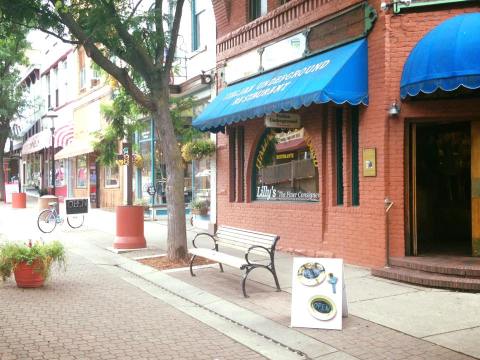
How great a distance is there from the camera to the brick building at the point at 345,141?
902cm

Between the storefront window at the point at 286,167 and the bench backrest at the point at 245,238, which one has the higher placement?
the storefront window at the point at 286,167

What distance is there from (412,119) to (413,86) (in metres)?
0.83

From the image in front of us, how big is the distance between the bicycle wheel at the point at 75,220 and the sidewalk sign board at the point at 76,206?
287 mm

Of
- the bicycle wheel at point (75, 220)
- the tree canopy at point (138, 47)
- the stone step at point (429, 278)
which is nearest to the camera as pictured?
the stone step at point (429, 278)

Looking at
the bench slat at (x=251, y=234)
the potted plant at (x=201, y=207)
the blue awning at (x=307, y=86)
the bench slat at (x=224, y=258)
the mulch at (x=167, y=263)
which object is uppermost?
the blue awning at (x=307, y=86)

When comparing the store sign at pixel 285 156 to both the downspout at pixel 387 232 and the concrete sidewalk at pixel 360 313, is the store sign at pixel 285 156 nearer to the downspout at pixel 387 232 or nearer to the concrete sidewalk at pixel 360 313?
the concrete sidewalk at pixel 360 313

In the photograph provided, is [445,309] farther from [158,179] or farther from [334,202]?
[158,179]

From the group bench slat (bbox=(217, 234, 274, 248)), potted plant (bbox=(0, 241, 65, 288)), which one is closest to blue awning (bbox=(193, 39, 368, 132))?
bench slat (bbox=(217, 234, 274, 248))

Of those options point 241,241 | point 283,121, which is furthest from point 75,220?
point 241,241

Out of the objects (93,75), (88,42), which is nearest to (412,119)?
(88,42)

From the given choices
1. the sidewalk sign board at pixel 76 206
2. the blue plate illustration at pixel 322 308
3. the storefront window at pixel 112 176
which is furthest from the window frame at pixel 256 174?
the storefront window at pixel 112 176

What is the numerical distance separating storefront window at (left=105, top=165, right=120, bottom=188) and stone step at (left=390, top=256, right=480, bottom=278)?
15.8 metres

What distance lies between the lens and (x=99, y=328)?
20.4ft

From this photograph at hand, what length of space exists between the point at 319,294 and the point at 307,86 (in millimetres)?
4431
